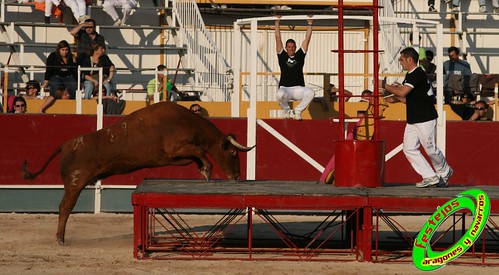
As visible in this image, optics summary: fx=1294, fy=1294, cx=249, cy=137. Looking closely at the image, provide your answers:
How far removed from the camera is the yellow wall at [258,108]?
71.4ft

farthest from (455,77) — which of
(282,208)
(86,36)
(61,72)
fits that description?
(282,208)

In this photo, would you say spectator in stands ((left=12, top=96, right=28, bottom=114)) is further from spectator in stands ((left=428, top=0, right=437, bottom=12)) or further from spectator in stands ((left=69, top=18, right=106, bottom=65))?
spectator in stands ((left=428, top=0, right=437, bottom=12))

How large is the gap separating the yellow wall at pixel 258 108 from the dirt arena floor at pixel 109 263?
4.87 metres

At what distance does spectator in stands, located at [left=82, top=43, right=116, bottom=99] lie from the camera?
2256 centimetres

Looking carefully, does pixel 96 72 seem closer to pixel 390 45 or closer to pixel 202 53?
pixel 202 53

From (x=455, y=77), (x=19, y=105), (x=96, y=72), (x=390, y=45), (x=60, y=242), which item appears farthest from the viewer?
(x=390, y=45)

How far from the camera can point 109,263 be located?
14.2 meters

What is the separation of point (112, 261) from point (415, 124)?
393 centimetres

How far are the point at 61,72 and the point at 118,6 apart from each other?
4019 mm

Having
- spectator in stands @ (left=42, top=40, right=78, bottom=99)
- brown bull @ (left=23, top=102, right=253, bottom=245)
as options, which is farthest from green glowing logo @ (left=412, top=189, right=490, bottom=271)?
spectator in stands @ (left=42, top=40, right=78, bottom=99)

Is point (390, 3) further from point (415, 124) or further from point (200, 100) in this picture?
point (415, 124)

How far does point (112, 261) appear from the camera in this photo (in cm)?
1439

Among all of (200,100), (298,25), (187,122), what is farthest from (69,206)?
(298,25)

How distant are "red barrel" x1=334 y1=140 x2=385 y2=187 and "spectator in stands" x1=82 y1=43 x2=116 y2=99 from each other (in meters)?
8.42
